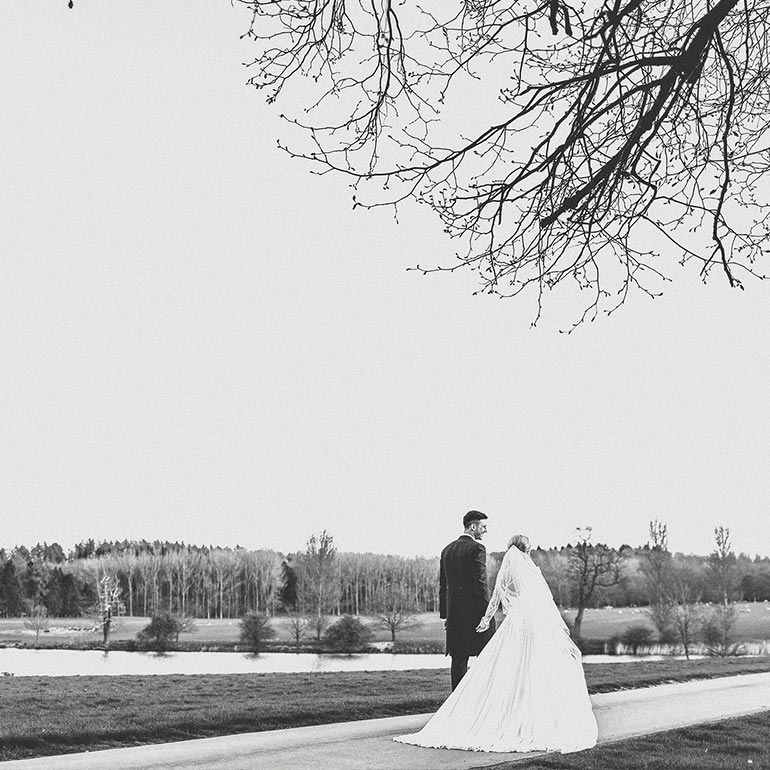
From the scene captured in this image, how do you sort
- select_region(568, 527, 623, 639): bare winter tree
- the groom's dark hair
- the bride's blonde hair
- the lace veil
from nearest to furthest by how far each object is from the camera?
the lace veil
the groom's dark hair
the bride's blonde hair
select_region(568, 527, 623, 639): bare winter tree

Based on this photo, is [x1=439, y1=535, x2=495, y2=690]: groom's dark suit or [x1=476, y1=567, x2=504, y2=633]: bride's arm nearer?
[x1=476, y1=567, x2=504, y2=633]: bride's arm

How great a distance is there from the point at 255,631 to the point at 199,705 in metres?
47.0

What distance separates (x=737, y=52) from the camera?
702 cm

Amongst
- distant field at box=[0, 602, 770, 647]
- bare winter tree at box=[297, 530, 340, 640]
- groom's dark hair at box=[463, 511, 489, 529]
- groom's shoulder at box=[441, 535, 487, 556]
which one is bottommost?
distant field at box=[0, 602, 770, 647]

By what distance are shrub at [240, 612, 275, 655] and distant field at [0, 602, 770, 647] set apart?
442 centimetres

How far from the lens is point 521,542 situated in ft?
33.1

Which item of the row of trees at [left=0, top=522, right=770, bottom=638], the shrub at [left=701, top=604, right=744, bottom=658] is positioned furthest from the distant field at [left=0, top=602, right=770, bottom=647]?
the shrub at [left=701, top=604, right=744, bottom=658]

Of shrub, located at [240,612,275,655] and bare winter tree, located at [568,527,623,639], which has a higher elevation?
bare winter tree, located at [568,527,623,639]

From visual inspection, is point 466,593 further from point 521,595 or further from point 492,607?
point 521,595

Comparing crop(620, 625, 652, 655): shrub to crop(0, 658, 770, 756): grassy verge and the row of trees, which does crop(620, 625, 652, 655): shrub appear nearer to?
crop(0, 658, 770, 756): grassy verge

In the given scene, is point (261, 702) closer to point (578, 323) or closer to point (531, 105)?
point (578, 323)

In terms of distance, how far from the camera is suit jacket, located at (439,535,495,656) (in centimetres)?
997

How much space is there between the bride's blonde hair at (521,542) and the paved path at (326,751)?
6.39 ft

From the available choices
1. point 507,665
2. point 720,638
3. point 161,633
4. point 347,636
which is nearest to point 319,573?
point 161,633
